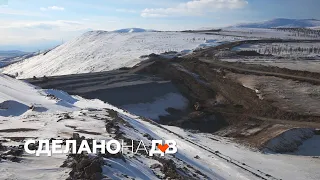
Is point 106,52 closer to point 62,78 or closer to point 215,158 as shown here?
point 62,78

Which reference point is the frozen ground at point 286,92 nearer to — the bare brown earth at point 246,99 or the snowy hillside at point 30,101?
the bare brown earth at point 246,99

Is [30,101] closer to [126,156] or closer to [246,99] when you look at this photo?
[126,156]

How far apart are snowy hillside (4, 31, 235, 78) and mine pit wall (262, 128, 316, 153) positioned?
3838 centimetres

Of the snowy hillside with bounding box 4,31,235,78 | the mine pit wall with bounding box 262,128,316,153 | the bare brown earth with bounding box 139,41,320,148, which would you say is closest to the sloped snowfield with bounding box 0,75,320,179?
the mine pit wall with bounding box 262,128,316,153

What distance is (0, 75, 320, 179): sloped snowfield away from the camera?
32.8 feet

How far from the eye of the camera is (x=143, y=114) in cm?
3006

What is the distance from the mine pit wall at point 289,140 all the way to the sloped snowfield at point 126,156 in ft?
3.58

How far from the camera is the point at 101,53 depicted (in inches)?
3204

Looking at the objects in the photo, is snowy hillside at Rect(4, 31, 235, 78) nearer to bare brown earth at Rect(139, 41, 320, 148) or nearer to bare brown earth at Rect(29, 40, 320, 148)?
bare brown earth at Rect(29, 40, 320, 148)

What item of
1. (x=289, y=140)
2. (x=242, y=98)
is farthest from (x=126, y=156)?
(x=242, y=98)

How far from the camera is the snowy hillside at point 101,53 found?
220ft

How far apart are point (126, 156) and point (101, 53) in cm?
7120

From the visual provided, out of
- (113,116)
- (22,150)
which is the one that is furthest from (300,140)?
(22,150)

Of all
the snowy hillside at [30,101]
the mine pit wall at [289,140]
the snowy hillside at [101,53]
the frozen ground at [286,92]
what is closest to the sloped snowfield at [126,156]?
the snowy hillside at [30,101]
